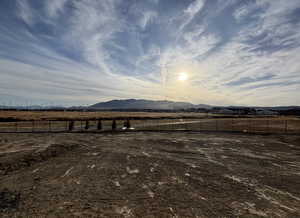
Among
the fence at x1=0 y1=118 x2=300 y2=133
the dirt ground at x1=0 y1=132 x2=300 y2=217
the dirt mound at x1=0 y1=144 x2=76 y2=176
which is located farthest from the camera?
the fence at x1=0 y1=118 x2=300 y2=133

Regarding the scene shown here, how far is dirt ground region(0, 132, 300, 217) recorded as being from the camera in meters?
5.32

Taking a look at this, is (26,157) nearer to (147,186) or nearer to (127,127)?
Answer: (147,186)

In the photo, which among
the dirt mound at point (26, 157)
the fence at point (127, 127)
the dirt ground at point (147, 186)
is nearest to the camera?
the dirt ground at point (147, 186)

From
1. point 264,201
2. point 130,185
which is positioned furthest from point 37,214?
point 264,201

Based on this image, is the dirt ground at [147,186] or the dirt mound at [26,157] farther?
the dirt mound at [26,157]

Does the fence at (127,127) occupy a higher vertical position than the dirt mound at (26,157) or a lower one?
lower

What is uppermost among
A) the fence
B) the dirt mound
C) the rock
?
the rock

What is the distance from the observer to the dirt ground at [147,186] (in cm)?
532

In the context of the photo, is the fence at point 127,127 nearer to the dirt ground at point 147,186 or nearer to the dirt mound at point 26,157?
the dirt mound at point 26,157

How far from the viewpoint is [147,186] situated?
23.0ft

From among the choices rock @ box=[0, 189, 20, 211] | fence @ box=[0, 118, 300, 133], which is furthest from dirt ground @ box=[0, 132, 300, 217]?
fence @ box=[0, 118, 300, 133]

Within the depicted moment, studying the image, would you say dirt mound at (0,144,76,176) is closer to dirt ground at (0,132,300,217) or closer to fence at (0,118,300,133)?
dirt ground at (0,132,300,217)

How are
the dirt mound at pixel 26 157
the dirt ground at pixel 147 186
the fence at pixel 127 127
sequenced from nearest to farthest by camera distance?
the dirt ground at pixel 147 186 → the dirt mound at pixel 26 157 → the fence at pixel 127 127

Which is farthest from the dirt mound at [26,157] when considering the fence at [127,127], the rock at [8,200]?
the fence at [127,127]
